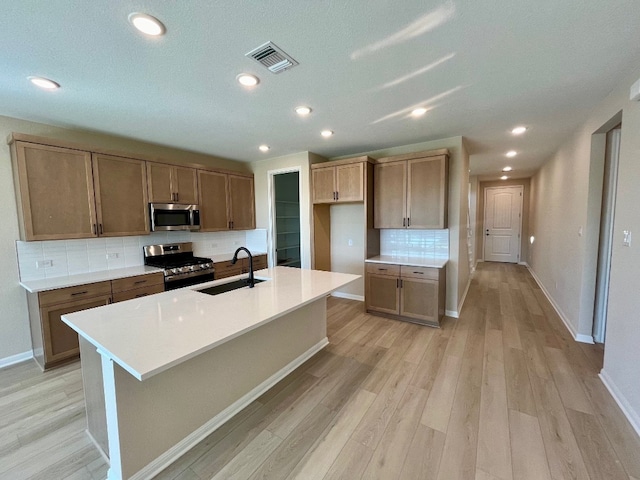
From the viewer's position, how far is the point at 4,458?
162 centimetres

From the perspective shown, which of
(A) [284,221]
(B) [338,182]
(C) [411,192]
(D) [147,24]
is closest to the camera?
(D) [147,24]

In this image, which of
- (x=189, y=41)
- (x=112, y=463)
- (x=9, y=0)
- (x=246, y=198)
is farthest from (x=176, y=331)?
(x=246, y=198)

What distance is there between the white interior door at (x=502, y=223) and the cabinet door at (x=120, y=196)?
845 centimetres

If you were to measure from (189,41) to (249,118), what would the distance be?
4.06 ft

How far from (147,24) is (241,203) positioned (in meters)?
3.32

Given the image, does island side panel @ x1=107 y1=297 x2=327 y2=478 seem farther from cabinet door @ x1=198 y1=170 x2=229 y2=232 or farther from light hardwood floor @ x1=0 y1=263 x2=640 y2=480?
cabinet door @ x1=198 y1=170 x2=229 y2=232

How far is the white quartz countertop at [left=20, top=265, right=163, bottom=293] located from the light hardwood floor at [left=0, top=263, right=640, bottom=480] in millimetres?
825

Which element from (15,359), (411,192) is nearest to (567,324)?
(411,192)

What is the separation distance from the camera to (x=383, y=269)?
3.70 m

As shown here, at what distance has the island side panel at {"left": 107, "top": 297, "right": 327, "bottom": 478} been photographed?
4.57 feet

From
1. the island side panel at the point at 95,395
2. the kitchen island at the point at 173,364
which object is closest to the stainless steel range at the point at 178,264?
the kitchen island at the point at 173,364

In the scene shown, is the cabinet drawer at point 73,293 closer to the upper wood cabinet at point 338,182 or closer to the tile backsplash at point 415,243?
the upper wood cabinet at point 338,182

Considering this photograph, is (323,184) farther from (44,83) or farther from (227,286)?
(44,83)

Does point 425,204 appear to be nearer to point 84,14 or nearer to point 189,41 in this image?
point 189,41
